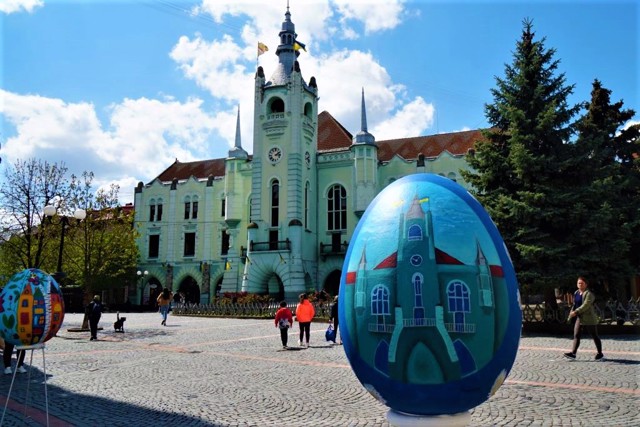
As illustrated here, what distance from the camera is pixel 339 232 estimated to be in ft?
139

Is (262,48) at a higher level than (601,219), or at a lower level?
higher

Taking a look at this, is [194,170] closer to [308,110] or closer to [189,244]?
[189,244]

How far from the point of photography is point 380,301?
3779 millimetres

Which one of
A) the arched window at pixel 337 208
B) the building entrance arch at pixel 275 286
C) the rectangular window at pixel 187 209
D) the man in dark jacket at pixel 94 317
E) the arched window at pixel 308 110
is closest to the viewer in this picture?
the man in dark jacket at pixel 94 317

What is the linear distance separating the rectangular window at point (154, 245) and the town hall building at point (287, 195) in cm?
80

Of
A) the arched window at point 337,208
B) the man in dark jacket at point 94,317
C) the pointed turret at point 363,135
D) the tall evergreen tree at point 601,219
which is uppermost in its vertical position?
the pointed turret at point 363,135

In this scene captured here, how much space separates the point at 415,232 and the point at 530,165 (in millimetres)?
15463

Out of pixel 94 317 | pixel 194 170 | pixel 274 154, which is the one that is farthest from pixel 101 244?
pixel 194 170

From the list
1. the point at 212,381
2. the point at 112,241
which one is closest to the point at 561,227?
the point at 212,381

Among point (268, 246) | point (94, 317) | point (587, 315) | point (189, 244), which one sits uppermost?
point (189, 244)

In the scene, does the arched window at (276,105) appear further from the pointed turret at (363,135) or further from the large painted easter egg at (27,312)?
the large painted easter egg at (27,312)

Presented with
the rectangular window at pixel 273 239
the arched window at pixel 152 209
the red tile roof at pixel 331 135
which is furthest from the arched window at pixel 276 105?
the arched window at pixel 152 209

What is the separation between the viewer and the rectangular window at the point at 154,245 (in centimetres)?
5069

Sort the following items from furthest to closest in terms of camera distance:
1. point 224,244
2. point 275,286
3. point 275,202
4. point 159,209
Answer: point 159,209 < point 224,244 < point 275,286 < point 275,202
